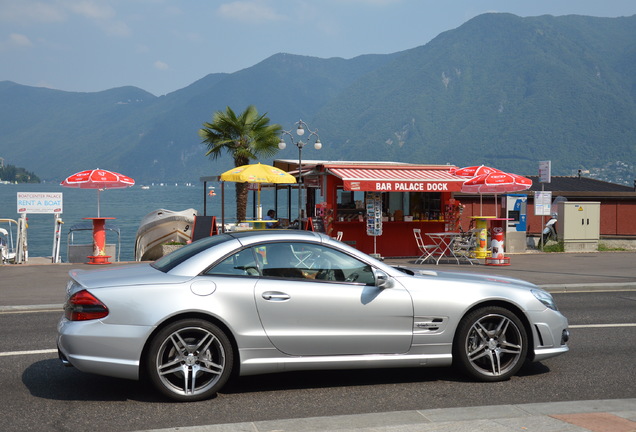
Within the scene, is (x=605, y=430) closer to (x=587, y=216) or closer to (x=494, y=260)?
(x=494, y=260)

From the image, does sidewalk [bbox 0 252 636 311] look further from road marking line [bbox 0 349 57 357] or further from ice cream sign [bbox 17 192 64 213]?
road marking line [bbox 0 349 57 357]

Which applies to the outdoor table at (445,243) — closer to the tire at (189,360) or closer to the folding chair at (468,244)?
the folding chair at (468,244)

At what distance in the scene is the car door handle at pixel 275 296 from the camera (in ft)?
20.1

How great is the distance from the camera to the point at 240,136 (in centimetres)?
3616

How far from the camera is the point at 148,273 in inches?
249

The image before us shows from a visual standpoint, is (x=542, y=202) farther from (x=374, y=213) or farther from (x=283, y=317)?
(x=283, y=317)

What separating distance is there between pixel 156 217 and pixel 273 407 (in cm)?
2684

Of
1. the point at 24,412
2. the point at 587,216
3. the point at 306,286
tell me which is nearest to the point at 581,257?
the point at 587,216

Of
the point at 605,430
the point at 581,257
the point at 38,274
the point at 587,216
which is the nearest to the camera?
the point at 605,430

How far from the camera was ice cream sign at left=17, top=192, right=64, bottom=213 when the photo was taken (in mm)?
20453

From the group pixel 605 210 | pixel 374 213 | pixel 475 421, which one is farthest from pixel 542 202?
pixel 475 421

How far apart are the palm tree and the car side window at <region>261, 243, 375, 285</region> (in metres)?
29.1

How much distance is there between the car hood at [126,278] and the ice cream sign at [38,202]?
1503cm

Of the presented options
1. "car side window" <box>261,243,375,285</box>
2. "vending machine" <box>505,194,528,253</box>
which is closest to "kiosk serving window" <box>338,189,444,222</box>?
"vending machine" <box>505,194,528,253</box>
